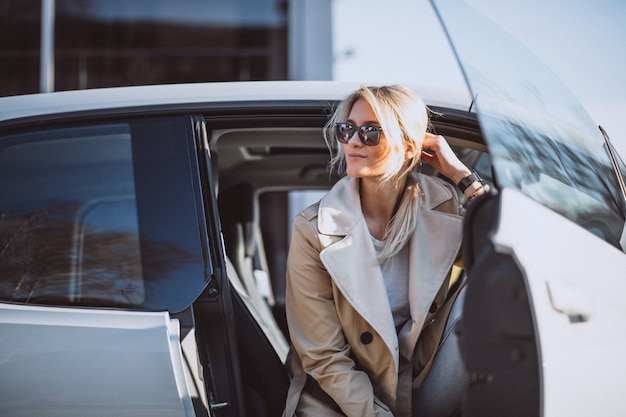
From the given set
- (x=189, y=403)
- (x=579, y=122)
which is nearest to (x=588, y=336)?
(x=579, y=122)

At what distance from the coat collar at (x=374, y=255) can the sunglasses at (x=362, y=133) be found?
17cm

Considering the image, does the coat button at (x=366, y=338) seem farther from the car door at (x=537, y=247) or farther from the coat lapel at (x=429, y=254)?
the car door at (x=537, y=247)

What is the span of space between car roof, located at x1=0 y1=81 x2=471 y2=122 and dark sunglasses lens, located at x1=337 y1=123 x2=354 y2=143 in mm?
148

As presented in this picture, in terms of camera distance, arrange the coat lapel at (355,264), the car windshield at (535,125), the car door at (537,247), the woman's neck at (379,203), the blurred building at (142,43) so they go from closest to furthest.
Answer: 1. the car door at (537,247)
2. the car windshield at (535,125)
3. the coat lapel at (355,264)
4. the woman's neck at (379,203)
5. the blurred building at (142,43)

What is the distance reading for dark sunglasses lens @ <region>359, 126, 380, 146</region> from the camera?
1.90 metres

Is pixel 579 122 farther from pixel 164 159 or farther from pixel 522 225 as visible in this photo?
pixel 164 159

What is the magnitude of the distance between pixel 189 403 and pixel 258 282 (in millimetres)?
1382

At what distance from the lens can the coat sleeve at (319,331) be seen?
1.83 m

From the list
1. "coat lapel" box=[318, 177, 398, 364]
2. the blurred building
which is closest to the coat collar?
"coat lapel" box=[318, 177, 398, 364]

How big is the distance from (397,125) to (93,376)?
1.03m

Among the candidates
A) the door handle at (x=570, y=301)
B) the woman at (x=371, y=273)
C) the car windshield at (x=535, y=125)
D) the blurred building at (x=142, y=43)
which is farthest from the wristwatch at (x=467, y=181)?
the blurred building at (x=142, y=43)

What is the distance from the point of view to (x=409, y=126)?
6.32 ft

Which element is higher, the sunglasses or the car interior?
the sunglasses

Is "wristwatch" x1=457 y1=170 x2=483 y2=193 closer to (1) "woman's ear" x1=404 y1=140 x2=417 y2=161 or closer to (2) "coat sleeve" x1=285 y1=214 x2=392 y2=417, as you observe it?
(1) "woman's ear" x1=404 y1=140 x2=417 y2=161
